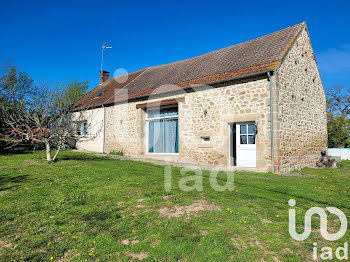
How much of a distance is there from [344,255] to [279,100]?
676 centimetres

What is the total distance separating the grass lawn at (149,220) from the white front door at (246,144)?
3.13m

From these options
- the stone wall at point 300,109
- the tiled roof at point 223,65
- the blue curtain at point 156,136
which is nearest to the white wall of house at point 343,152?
the stone wall at point 300,109

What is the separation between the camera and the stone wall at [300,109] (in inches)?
367

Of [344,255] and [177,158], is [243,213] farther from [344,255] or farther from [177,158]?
[177,158]

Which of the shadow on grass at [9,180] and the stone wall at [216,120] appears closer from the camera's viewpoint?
the shadow on grass at [9,180]

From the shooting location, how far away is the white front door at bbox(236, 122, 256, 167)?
377 inches

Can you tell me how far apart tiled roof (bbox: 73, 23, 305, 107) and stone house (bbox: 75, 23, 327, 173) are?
0.18 feet

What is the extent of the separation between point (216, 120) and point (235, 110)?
94 cm

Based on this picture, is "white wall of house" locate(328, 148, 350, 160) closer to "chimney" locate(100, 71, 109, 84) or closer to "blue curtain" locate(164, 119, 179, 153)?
"blue curtain" locate(164, 119, 179, 153)

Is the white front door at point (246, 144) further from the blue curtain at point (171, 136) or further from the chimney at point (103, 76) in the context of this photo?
the chimney at point (103, 76)

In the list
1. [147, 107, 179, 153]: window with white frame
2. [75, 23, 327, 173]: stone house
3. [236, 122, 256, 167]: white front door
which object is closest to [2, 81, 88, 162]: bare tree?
[75, 23, 327, 173]: stone house

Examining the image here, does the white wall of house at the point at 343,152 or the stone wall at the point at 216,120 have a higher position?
the stone wall at the point at 216,120

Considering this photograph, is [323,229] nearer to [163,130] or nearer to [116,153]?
[163,130]

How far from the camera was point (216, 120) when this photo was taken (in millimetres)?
10398
